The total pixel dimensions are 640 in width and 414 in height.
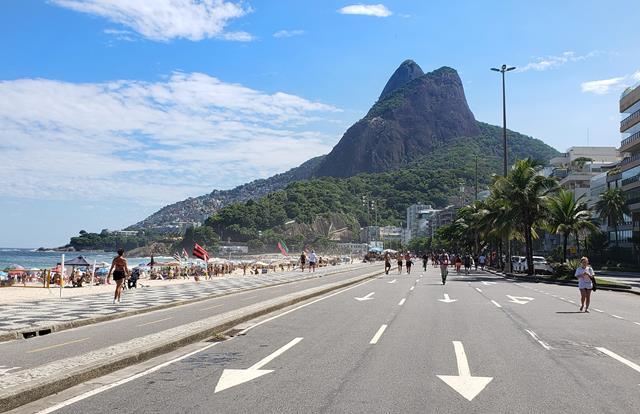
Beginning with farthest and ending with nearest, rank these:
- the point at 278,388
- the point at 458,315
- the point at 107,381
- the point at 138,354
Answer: the point at 458,315 < the point at 138,354 < the point at 107,381 < the point at 278,388

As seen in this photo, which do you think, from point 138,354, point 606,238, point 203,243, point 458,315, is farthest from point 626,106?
point 203,243

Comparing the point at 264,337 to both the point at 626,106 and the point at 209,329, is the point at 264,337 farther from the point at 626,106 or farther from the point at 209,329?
the point at 626,106

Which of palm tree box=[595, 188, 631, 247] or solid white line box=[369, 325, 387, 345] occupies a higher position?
palm tree box=[595, 188, 631, 247]

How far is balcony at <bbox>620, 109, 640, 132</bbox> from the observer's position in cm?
6200

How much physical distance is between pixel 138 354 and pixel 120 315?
831cm

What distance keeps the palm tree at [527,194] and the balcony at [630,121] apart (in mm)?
24530

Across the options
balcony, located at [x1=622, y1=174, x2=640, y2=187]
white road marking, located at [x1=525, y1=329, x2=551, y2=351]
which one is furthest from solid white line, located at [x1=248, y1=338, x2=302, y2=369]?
balcony, located at [x1=622, y1=174, x2=640, y2=187]

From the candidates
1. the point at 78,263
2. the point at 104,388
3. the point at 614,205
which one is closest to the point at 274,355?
the point at 104,388

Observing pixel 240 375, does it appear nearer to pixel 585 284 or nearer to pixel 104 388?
pixel 104 388

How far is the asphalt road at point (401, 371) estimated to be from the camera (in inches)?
263

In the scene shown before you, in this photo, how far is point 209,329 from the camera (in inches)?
480

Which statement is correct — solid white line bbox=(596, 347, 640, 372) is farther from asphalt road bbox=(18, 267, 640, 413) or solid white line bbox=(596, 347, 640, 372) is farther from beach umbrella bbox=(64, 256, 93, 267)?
beach umbrella bbox=(64, 256, 93, 267)

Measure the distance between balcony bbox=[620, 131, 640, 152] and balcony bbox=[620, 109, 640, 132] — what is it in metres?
1.15

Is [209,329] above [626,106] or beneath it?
beneath
